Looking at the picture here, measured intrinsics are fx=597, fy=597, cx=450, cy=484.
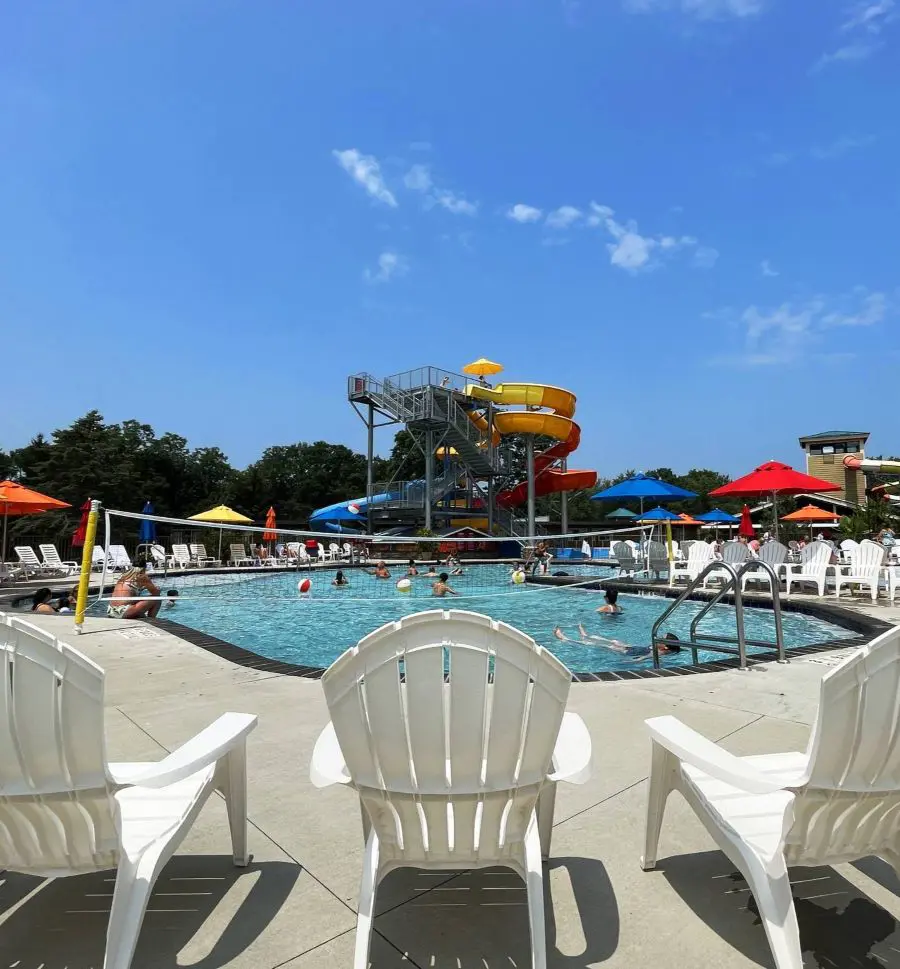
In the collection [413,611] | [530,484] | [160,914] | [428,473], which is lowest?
[413,611]

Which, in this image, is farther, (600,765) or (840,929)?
(600,765)

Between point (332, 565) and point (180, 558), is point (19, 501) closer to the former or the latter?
point (180, 558)

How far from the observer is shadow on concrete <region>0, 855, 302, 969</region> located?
1.72m

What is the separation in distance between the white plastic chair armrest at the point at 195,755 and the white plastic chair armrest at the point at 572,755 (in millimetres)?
1059

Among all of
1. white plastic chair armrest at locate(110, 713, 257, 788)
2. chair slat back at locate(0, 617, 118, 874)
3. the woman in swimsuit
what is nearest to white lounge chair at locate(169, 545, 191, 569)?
the woman in swimsuit

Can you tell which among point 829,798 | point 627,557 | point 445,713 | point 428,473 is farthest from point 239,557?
point 829,798

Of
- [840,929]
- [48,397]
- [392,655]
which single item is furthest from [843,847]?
[48,397]

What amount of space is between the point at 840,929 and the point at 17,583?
58.6 ft

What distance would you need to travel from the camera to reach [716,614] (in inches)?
448

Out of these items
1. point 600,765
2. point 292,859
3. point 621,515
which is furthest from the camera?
point 621,515

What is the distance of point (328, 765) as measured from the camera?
1.85m

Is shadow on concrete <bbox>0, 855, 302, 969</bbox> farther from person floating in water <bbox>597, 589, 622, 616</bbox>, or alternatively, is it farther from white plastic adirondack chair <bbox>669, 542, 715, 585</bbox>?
white plastic adirondack chair <bbox>669, 542, 715, 585</bbox>

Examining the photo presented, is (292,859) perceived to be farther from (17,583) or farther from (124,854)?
(17,583)

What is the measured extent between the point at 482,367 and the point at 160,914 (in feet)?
89.4
